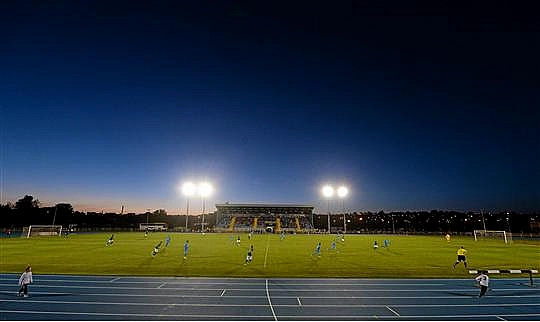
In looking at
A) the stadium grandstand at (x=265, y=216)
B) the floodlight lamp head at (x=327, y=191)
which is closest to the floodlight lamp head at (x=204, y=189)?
the floodlight lamp head at (x=327, y=191)

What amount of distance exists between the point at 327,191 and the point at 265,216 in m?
44.8

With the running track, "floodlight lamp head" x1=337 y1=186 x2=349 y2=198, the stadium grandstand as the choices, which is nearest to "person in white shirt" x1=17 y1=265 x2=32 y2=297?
the running track

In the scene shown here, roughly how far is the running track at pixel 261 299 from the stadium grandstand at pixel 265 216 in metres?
82.6

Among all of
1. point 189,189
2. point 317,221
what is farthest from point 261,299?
point 317,221

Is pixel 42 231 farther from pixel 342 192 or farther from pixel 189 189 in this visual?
pixel 342 192

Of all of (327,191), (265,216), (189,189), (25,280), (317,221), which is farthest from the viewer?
(317,221)

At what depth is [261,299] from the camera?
55.5ft

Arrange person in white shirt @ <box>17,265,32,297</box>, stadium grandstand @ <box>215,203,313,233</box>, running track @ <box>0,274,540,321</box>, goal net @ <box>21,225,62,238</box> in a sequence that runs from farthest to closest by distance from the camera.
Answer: stadium grandstand @ <box>215,203,313,233</box>
goal net @ <box>21,225,62,238</box>
person in white shirt @ <box>17,265,32,297</box>
running track @ <box>0,274,540,321</box>

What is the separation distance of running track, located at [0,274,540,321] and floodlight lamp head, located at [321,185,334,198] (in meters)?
47.4

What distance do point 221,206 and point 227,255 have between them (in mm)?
75831

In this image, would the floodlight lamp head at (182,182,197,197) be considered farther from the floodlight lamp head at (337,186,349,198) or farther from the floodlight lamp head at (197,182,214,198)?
the floodlight lamp head at (337,186,349,198)

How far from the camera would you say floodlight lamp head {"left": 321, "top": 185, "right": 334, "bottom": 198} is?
229 feet

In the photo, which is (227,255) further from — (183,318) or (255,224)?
(255,224)

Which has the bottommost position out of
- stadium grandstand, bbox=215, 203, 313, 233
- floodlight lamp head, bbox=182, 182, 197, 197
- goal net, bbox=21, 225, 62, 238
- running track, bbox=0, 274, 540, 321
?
running track, bbox=0, 274, 540, 321
